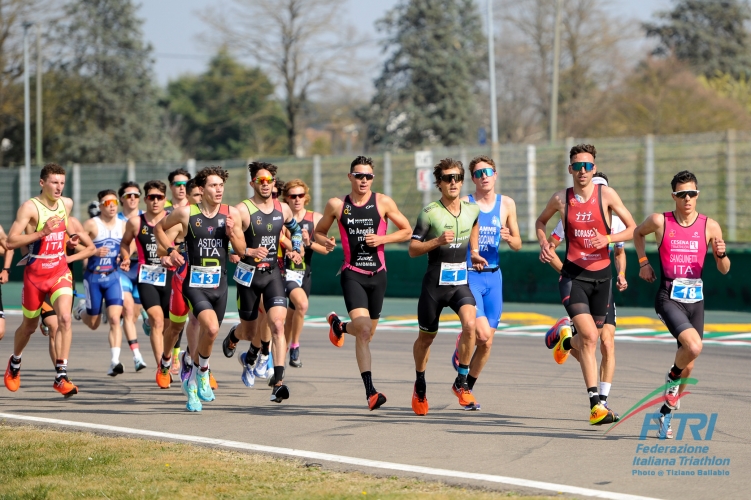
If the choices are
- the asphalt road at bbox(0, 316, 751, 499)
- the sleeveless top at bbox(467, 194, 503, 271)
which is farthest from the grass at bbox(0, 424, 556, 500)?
the sleeveless top at bbox(467, 194, 503, 271)

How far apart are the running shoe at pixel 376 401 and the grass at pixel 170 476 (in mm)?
2044

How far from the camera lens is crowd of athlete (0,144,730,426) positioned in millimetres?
8781

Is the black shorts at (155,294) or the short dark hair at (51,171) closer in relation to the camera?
the short dark hair at (51,171)

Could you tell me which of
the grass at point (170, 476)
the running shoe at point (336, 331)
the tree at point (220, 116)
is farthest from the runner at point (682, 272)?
the tree at point (220, 116)

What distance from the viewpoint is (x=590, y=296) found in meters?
9.21

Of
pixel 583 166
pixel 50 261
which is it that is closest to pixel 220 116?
pixel 50 261

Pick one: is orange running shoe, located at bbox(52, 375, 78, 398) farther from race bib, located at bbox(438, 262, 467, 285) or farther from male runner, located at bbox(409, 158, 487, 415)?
race bib, located at bbox(438, 262, 467, 285)

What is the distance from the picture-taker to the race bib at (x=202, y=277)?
401 inches

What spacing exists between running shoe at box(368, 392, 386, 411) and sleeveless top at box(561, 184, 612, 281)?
1.86m

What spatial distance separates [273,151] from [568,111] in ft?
80.3

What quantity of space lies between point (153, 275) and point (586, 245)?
4.98m

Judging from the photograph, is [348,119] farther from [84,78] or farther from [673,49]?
[673,49]

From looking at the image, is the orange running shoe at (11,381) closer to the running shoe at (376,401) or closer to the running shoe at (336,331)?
the running shoe at (336,331)

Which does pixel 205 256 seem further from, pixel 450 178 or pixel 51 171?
pixel 450 178
